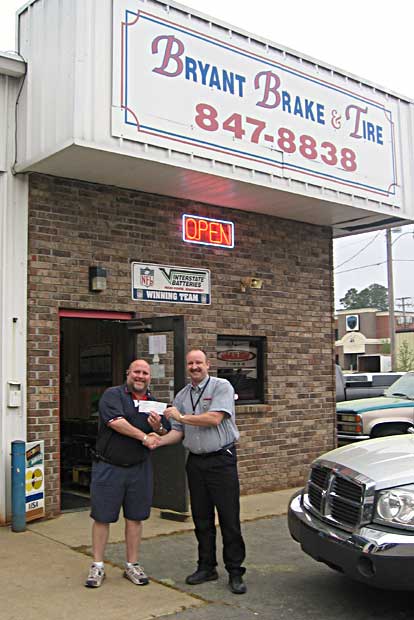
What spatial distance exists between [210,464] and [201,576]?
919 mm

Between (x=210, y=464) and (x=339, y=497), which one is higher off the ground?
(x=210, y=464)

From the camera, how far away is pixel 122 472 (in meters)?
5.86

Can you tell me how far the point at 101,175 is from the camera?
852 centimetres

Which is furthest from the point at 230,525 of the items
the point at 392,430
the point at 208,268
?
the point at 392,430

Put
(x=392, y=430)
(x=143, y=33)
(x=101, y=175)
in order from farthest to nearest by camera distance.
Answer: (x=392, y=430)
(x=101, y=175)
(x=143, y=33)

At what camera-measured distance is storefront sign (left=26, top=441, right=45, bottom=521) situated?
7.84m

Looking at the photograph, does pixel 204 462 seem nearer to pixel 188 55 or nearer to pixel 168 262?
pixel 168 262

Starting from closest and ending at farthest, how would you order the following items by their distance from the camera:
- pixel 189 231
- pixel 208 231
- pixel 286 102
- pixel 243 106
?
pixel 243 106, pixel 286 102, pixel 189 231, pixel 208 231

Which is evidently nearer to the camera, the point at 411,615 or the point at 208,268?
the point at 411,615

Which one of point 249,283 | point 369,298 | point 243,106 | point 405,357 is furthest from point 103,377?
point 369,298

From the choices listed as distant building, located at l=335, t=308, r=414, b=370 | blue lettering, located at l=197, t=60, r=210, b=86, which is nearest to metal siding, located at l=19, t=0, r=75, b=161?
blue lettering, located at l=197, t=60, r=210, b=86

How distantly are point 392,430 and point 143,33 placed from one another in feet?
24.8

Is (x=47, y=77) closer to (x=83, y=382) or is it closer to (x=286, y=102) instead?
(x=286, y=102)

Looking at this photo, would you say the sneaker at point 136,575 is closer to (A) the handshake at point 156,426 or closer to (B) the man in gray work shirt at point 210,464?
(B) the man in gray work shirt at point 210,464
